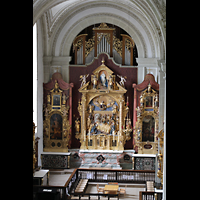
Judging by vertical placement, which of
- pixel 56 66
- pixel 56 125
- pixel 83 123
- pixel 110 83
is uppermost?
pixel 56 66

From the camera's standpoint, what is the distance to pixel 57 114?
17297 millimetres

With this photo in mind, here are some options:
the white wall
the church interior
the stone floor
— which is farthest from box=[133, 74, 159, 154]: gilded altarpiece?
the white wall

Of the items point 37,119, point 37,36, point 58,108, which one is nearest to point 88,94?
point 58,108

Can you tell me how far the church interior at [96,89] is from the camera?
16.7 metres

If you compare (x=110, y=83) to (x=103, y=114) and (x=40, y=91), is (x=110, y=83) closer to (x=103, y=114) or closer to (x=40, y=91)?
(x=103, y=114)

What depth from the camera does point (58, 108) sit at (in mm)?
17188

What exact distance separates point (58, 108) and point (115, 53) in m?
4.72

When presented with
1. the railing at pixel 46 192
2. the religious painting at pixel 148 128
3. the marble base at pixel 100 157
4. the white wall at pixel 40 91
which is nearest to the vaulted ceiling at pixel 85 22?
the white wall at pixel 40 91

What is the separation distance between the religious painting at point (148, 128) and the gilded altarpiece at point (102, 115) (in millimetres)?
849

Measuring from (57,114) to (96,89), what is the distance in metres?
2.77

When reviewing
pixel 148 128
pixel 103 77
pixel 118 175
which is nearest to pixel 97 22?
pixel 103 77

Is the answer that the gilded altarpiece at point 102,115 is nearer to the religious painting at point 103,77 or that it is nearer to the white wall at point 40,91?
the religious painting at point 103,77

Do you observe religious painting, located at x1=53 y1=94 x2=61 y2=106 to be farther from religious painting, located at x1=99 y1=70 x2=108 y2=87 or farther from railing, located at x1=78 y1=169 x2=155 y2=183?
railing, located at x1=78 y1=169 x2=155 y2=183
